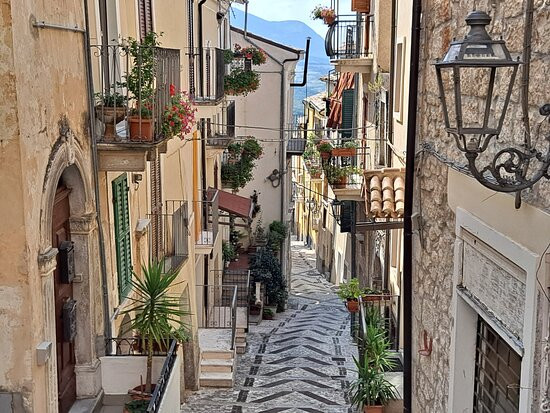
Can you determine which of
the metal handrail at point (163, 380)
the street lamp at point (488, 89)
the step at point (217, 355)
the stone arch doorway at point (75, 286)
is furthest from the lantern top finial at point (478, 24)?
the step at point (217, 355)

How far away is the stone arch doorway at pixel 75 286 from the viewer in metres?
7.04

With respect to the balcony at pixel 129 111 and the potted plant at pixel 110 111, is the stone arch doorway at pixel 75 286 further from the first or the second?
the potted plant at pixel 110 111

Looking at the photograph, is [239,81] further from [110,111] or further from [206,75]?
[110,111]

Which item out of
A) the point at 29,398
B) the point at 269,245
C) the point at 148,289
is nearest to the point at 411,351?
the point at 148,289

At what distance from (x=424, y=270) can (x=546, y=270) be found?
118 inches

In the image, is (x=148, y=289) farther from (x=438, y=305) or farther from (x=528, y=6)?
(x=528, y=6)

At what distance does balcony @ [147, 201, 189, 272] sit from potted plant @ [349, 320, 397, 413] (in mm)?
3199

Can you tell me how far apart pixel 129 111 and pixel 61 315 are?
7.47 ft

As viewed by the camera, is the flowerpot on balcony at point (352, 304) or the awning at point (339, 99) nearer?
the flowerpot on balcony at point (352, 304)

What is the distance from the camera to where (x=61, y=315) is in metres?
7.13

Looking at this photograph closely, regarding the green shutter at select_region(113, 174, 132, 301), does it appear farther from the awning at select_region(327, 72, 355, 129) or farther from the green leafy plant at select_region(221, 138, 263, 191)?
the awning at select_region(327, 72, 355, 129)

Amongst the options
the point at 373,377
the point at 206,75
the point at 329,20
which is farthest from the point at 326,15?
the point at 373,377

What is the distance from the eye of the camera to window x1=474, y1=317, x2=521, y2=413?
14.6 ft

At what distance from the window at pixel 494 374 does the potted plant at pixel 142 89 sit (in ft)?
13.9
